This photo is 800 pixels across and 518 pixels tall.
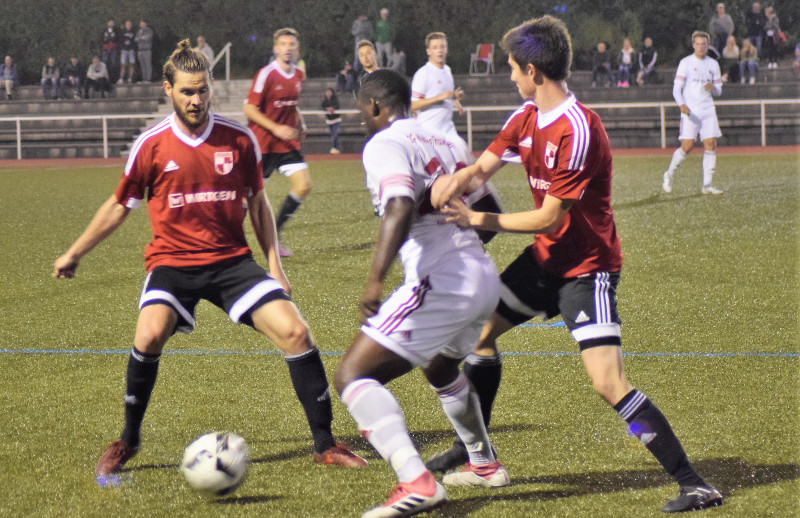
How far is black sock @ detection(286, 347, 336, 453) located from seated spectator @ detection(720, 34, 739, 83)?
25.4 metres

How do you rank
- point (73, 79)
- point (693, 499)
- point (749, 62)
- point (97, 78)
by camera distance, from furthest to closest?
point (73, 79) → point (97, 78) → point (749, 62) → point (693, 499)

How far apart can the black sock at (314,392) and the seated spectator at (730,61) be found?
25445 millimetres

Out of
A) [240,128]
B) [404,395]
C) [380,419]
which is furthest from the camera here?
[404,395]

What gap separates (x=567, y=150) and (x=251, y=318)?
146 cm

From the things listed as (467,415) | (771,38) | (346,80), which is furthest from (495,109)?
(467,415)

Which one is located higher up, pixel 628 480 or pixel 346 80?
pixel 346 80

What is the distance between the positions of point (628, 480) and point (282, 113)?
274 inches

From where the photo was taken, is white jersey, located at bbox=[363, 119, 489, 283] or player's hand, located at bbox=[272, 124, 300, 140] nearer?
white jersey, located at bbox=[363, 119, 489, 283]

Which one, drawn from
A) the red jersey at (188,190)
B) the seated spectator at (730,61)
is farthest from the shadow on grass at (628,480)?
the seated spectator at (730,61)

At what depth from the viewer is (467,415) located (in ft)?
13.0

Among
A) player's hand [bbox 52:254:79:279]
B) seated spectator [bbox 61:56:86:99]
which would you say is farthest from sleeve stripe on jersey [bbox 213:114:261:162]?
seated spectator [bbox 61:56:86:99]

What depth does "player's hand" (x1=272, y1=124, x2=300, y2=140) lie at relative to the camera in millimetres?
9586

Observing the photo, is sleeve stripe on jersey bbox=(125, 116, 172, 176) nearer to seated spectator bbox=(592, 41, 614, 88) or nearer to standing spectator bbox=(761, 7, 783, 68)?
seated spectator bbox=(592, 41, 614, 88)

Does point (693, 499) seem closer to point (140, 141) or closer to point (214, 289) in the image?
point (214, 289)
